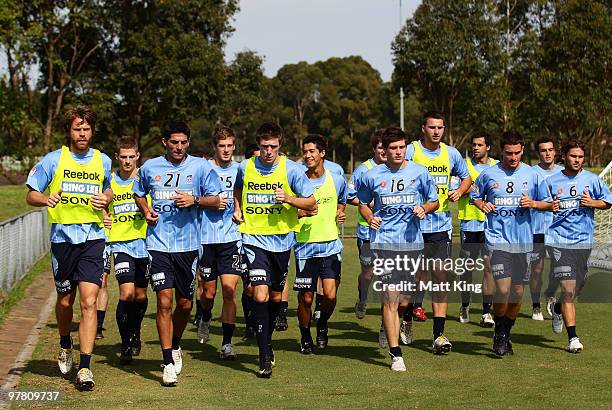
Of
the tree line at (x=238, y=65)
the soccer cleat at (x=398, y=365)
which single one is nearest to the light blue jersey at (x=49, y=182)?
the soccer cleat at (x=398, y=365)

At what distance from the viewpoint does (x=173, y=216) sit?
9.90m

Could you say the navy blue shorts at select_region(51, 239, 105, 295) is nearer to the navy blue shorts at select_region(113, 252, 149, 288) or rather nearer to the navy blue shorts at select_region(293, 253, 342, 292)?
the navy blue shorts at select_region(113, 252, 149, 288)

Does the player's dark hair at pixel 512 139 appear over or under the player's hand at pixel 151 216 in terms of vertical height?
over

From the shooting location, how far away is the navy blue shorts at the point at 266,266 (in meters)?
10.3

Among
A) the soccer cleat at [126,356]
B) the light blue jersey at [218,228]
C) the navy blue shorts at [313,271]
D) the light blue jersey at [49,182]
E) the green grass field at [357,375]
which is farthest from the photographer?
the light blue jersey at [218,228]

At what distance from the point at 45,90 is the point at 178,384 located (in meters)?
51.0

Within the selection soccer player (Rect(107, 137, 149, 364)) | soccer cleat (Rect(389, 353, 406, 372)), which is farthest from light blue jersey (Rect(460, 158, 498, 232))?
soccer player (Rect(107, 137, 149, 364))

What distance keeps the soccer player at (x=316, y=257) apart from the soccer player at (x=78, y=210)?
99.9 inches

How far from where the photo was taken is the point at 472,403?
28.0 feet

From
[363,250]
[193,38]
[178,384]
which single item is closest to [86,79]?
[193,38]

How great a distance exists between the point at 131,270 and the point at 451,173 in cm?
361

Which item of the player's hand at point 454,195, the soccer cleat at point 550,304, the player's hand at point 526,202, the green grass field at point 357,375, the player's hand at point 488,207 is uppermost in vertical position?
the player's hand at point 454,195

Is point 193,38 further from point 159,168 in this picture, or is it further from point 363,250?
point 159,168

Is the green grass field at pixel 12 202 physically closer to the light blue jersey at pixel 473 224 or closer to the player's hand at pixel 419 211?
the light blue jersey at pixel 473 224
